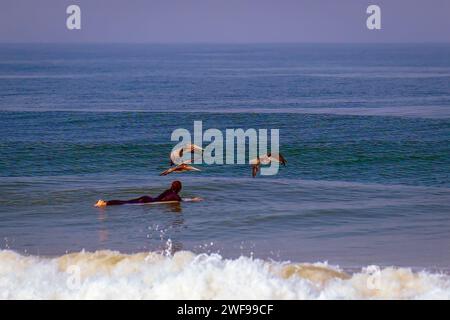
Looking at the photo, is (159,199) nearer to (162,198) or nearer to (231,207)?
(162,198)

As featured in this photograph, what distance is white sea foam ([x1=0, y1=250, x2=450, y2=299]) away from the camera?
17750 millimetres

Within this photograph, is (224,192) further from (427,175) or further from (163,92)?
(163,92)

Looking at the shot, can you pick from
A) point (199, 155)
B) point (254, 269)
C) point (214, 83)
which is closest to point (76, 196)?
point (199, 155)

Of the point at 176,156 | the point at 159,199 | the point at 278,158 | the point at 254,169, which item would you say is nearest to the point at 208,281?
the point at 159,199

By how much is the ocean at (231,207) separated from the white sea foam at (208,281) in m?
0.04

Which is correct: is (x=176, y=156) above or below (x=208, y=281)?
below

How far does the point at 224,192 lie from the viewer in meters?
32.0

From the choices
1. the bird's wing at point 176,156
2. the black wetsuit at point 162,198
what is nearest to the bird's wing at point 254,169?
the black wetsuit at point 162,198

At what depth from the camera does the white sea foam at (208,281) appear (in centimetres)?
1775

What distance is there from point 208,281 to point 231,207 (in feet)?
36.7

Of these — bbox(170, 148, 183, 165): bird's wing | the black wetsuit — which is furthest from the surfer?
bbox(170, 148, 183, 165): bird's wing

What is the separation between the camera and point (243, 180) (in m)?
34.4

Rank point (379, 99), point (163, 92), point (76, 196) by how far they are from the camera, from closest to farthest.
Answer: point (76, 196), point (379, 99), point (163, 92)
